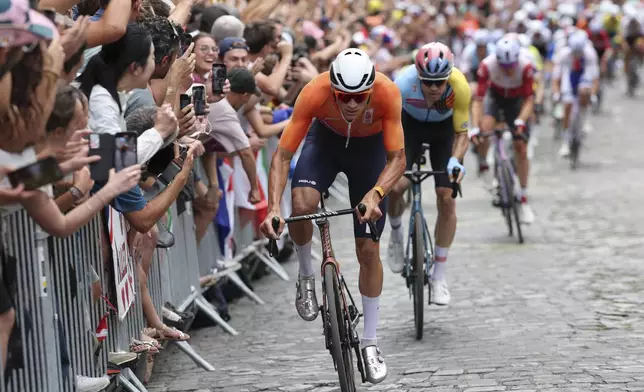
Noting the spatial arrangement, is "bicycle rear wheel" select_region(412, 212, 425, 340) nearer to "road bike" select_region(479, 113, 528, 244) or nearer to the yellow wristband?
Answer: the yellow wristband

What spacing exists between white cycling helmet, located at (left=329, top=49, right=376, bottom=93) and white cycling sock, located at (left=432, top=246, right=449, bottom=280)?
2.96 metres

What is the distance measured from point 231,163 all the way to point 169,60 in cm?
329

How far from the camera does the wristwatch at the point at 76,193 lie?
5.96 metres

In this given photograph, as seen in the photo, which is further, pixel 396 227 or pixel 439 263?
pixel 396 227

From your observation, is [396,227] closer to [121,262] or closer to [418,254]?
[418,254]

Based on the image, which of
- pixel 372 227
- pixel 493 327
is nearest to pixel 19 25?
pixel 372 227

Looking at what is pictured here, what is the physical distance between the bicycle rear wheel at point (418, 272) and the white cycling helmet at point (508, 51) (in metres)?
5.00

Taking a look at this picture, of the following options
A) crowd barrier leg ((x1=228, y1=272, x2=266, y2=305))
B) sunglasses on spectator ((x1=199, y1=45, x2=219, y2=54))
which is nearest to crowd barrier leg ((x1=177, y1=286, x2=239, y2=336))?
crowd barrier leg ((x1=228, y1=272, x2=266, y2=305))

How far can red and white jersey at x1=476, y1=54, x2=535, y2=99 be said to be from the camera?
1471cm

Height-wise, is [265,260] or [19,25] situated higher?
[19,25]

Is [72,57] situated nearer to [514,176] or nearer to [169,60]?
[169,60]

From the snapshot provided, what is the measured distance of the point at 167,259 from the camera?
28.9ft

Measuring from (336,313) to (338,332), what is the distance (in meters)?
0.11

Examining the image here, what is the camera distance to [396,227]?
1075cm
